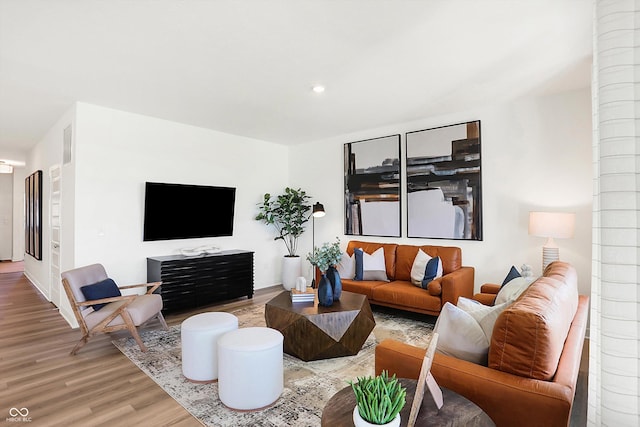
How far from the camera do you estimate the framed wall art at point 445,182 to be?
4457 millimetres

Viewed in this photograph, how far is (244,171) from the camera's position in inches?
236

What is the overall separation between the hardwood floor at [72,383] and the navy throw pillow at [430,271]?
2950mm

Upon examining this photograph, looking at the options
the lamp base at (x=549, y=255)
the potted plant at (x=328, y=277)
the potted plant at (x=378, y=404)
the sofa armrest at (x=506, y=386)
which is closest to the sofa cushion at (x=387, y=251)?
the potted plant at (x=328, y=277)

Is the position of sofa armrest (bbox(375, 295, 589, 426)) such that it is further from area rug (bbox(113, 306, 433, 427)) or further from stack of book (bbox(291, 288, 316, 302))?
stack of book (bbox(291, 288, 316, 302))

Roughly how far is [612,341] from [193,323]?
9.04 feet

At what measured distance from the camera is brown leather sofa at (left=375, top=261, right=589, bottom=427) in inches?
53.7

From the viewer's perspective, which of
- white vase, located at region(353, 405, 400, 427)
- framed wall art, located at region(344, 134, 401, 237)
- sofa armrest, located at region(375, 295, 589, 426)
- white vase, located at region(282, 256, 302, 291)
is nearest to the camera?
white vase, located at region(353, 405, 400, 427)

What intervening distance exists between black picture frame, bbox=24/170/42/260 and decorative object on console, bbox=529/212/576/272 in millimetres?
7595

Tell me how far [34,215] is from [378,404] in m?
7.78

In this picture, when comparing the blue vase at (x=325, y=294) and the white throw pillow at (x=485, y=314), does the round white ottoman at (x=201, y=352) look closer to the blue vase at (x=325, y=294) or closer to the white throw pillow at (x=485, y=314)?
the blue vase at (x=325, y=294)

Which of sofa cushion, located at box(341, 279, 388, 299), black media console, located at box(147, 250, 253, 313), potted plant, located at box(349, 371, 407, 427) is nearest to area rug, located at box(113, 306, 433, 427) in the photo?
sofa cushion, located at box(341, 279, 388, 299)

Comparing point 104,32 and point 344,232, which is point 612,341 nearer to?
point 104,32

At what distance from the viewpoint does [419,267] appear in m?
4.43

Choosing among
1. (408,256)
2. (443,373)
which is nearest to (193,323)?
(443,373)
